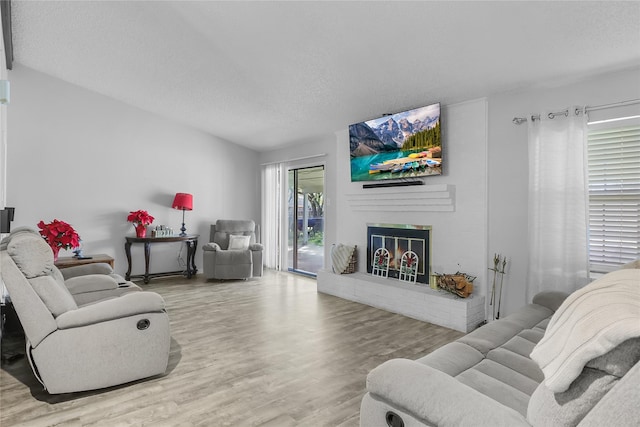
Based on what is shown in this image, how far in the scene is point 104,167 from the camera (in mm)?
5547

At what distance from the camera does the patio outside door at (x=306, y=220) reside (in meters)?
6.24

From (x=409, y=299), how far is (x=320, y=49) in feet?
8.74

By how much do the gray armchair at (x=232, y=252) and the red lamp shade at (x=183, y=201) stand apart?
0.61 m

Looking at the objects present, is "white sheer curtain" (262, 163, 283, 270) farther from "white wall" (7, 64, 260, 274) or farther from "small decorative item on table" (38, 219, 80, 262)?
"small decorative item on table" (38, 219, 80, 262)

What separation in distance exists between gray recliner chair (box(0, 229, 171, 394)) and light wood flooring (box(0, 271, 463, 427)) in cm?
13

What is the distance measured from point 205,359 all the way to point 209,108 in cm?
369

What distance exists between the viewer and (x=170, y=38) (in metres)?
3.55

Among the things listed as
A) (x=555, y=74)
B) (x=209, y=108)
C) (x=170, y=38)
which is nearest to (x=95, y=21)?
(x=170, y=38)

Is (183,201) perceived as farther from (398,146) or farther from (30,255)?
(30,255)

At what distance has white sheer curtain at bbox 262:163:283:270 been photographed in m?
6.80

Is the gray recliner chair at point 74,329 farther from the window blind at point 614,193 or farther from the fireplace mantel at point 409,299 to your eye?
the window blind at point 614,193

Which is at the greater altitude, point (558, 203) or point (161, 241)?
point (558, 203)

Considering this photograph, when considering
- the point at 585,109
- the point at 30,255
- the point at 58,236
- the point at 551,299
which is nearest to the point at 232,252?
the point at 58,236

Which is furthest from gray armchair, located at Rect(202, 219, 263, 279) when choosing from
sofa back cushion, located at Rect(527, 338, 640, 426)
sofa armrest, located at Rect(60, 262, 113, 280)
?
sofa back cushion, located at Rect(527, 338, 640, 426)
